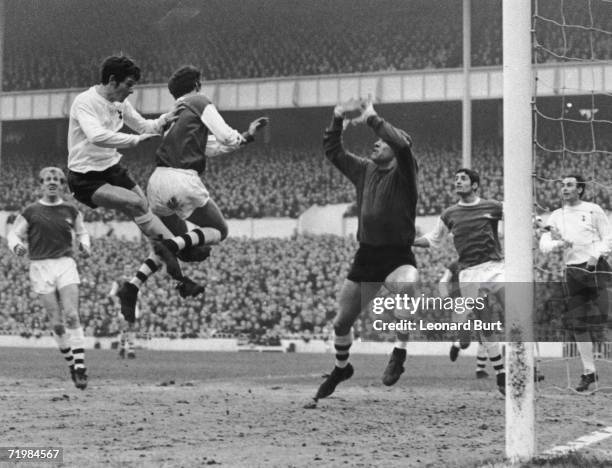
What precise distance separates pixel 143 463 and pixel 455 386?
6.32m

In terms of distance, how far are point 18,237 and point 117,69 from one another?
148 inches

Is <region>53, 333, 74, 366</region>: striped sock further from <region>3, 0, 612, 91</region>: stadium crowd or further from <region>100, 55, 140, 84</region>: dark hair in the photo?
<region>3, 0, 612, 91</region>: stadium crowd

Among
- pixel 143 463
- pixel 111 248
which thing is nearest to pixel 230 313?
pixel 111 248

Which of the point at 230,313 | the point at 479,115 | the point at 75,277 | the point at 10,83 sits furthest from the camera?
the point at 10,83

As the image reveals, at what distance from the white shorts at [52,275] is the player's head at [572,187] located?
5.48m

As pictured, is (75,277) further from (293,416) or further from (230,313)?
(230,313)

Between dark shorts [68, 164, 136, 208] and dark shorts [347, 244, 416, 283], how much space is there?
2118 mm

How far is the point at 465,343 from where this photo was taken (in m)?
12.8

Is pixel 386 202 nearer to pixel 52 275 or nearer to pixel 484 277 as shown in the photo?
pixel 484 277

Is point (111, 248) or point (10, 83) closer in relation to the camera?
point (111, 248)

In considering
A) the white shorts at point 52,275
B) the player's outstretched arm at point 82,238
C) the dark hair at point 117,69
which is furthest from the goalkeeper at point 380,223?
the white shorts at point 52,275

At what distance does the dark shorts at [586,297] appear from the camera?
10.3 metres

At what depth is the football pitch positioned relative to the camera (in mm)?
5691

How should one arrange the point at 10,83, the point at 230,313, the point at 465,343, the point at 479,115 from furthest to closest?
the point at 10,83 < the point at 479,115 < the point at 230,313 < the point at 465,343
